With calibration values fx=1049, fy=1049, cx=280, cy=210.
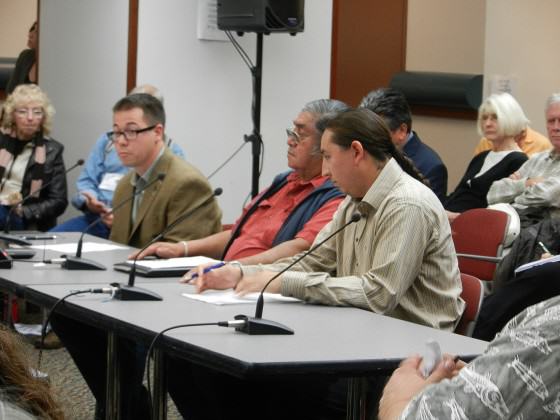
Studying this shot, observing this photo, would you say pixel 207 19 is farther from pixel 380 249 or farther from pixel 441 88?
pixel 380 249

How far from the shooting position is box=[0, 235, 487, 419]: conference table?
2146 millimetres

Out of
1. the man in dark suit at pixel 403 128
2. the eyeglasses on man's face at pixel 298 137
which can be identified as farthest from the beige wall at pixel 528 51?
the eyeglasses on man's face at pixel 298 137

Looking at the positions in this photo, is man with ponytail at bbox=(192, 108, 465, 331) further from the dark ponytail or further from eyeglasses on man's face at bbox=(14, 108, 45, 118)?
eyeglasses on man's face at bbox=(14, 108, 45, 118)

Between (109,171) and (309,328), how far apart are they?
3641 millimetres

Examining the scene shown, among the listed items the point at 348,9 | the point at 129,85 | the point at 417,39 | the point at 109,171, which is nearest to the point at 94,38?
the point at 129,85

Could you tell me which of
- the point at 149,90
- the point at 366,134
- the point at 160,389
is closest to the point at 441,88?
the point at 149,90

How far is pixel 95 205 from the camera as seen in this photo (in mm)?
5492

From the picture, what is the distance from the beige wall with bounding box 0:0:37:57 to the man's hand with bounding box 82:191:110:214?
4844 millimetres

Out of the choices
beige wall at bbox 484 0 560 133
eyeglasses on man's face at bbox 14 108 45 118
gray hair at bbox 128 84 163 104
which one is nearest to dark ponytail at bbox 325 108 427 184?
gray hair at bbox 128 84 163 104

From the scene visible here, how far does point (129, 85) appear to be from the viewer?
251 inches

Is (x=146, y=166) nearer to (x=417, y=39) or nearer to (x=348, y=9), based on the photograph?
(x=348, y=9)

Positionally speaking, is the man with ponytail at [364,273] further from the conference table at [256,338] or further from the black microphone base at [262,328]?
the black microphone base at [262,328]

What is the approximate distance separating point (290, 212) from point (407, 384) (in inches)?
85.2

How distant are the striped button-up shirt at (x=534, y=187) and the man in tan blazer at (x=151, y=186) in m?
1.71
